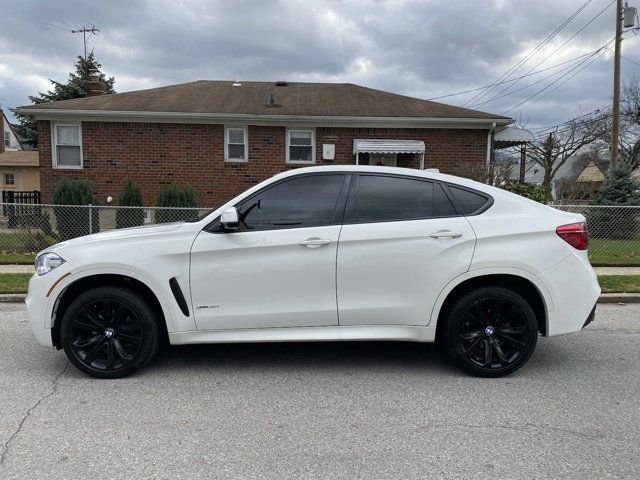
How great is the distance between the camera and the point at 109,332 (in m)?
4.10

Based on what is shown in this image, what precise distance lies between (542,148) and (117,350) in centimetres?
3932

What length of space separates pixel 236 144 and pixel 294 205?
11637 mm

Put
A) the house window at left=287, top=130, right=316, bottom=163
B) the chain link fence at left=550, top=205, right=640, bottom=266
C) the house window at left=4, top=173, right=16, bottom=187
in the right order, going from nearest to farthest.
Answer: the chain link fence at left=550, top=205, right=640, bottom=266 → the house window at left=287, top=130, right=316, bottom=163 → the house window at left=4, top=173, right=16, bottom=187

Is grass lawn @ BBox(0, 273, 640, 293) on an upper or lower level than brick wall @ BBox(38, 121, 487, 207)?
lower

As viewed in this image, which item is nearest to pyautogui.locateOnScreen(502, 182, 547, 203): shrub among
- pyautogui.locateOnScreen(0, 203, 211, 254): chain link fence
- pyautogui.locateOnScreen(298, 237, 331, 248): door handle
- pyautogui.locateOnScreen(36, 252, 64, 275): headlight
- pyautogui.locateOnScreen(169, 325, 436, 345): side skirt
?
pyautogui.locateOnScreen(0, 203, 211, 254): chain link fence

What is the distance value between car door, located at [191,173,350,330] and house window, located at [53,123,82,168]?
511 inches

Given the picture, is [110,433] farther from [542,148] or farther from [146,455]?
[542,148]

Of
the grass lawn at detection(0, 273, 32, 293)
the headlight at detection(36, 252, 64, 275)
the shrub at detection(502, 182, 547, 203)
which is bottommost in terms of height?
the grass lawn at detection(0, 273, 32, 293)

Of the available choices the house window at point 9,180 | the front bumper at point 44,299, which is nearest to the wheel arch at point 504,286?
the front bumper at point 44,299

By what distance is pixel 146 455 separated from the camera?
116 inches

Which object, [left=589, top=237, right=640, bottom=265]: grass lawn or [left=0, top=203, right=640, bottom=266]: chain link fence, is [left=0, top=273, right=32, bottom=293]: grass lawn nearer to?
[left=0, top=203, right=640, bottom=266]: chain link fence

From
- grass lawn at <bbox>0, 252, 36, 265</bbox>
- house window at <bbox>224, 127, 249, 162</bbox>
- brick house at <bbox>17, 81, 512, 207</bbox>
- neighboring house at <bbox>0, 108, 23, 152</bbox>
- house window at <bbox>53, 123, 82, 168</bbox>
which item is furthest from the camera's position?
neighboring house at <bbox>0, 108, 23, 152</bbox>

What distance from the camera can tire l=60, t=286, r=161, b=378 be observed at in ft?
13.3

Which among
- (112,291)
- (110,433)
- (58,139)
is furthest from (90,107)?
(110,433)
